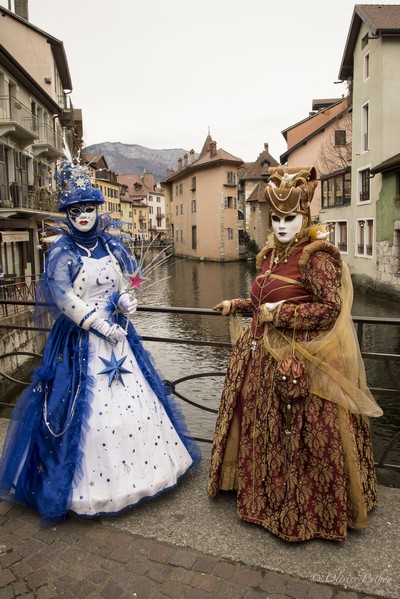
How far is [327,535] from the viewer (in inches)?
96.0

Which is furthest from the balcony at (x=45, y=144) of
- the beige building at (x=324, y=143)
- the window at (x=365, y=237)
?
the window at (x=365, y=237)

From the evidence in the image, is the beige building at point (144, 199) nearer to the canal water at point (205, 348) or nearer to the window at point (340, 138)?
the window at point (340, 138)

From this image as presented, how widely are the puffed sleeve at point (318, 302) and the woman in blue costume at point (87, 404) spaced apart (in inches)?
40.0

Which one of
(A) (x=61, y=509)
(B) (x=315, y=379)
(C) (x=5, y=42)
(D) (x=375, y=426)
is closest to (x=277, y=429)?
(B) (x=315, y=379)

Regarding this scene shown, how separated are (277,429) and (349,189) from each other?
82.0 feet

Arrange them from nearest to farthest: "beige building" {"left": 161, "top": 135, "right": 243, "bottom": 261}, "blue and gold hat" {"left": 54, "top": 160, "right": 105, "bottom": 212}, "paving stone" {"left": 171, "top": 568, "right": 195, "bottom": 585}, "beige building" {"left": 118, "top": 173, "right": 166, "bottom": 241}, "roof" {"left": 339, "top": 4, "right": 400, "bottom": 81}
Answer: "paving stone" {"left": 171, "top": 568, "right": 195, "bottom": 585} → "blue and gold hat" {"left": 54, "top": 160, "right": 105, "bottom": 212} → "roof" {"left": 339, "top": 4, "right": 400, "bottom": 81} → "beige building" {"left": 161, "top": 135, "right": 243, "bottom": 261} → "beige building" {"left": 118, "top": 173, "right": 166, "bottom": 241}

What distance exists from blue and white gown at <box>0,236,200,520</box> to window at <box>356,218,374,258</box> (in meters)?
20.3

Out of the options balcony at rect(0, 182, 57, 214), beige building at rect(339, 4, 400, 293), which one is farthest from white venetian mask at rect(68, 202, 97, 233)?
beige building at rect(339, 4, 400, 293)

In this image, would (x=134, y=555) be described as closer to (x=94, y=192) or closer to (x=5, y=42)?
(x=94, y=192)

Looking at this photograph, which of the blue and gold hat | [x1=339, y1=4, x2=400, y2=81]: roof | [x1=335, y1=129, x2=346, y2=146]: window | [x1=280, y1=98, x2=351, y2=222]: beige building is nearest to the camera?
the blue and gold hat

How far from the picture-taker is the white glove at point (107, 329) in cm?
281

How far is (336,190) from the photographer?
2667 cm

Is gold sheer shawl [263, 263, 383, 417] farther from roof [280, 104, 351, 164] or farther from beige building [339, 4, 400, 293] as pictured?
roof [280, 104, 351, 164]

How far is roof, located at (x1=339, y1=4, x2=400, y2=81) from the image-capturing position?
1942cm
